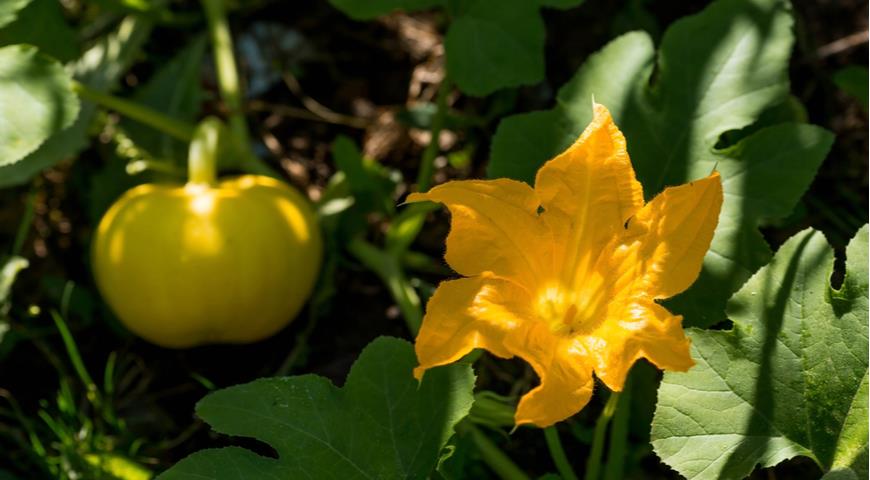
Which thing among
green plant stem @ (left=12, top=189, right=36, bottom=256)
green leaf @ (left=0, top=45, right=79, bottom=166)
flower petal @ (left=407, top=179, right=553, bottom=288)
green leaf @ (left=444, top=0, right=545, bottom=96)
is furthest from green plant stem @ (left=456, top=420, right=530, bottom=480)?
green plant stem @ (left=12, top=189, right=36, bottom=256)

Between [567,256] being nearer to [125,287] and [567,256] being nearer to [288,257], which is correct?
[288,257]

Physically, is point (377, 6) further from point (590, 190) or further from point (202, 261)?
point (590, 190)

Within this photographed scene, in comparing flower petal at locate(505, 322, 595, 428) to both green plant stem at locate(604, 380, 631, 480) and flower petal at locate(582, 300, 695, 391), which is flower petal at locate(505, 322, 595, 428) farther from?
green plant stem at locate(604, 380, 631, 480)

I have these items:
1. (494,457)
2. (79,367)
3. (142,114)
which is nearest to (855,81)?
(494,457)

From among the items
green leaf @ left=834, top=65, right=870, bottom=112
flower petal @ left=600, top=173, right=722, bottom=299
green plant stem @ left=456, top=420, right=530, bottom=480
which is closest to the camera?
flower petal @ left=600, top=173, right=722, bottom=299

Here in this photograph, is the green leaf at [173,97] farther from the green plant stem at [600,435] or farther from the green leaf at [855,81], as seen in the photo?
the green leaf at [855,81]
